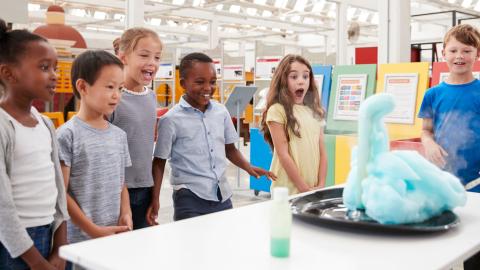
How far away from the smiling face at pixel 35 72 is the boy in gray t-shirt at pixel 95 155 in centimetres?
20

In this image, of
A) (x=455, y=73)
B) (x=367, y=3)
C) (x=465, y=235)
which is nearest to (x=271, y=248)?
(x=465, y=235)

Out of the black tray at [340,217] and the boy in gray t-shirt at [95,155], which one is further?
the boy in gray t-shirt at [95,155]

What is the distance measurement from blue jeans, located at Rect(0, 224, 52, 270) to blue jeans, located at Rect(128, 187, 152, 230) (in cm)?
45

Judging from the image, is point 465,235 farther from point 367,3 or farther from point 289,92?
point 367,3

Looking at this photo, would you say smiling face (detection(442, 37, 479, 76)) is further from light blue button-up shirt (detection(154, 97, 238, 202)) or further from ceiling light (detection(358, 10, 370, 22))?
ceiling light (detection(358, 10, 370, 22))

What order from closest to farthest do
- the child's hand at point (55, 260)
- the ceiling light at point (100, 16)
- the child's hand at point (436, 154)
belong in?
the child's hand at point (55, 260), the child's hand at point (436, 154), the ceiling light at point (100, 16)

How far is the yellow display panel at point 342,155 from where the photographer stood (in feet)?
12.3

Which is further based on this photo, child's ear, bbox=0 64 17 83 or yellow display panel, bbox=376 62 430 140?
yellow display panel, bbox=376 62 430 140

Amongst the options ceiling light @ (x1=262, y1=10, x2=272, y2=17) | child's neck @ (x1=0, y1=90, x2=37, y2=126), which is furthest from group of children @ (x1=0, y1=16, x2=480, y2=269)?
ceiling light @ (x1=262, y1=10, x2=272, y2=17)

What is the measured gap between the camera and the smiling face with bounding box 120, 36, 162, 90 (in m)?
1.93

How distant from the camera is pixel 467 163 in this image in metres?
2.27

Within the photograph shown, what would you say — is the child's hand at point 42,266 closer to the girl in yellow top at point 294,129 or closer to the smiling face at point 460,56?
the girl in yellow top at point 294,129

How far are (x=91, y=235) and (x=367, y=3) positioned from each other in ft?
30.8

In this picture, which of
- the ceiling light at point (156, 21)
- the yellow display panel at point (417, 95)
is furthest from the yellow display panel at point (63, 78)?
the ceiling light at point (156, 21)
